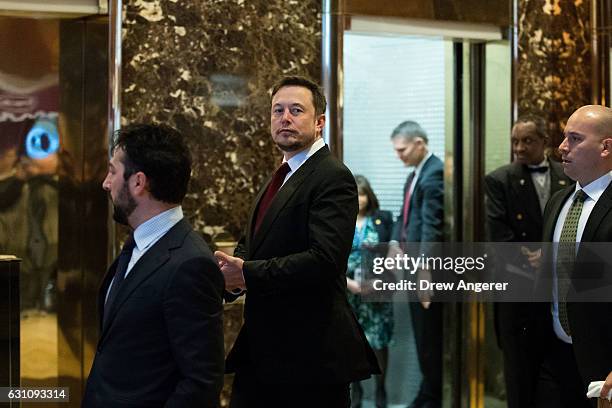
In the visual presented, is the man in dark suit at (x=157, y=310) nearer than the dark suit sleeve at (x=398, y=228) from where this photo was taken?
Yes

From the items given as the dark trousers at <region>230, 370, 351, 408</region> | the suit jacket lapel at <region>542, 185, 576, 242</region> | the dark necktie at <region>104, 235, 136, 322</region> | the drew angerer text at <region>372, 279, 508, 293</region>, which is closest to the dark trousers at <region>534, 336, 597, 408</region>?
the suit jacket lapel at <region>542, 185, 576, 242</region>

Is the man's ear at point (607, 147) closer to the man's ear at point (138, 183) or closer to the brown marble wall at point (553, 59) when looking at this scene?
the brown marble wall at point (553, 59)

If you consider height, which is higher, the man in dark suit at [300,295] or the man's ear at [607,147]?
the man's ear at [607,147]

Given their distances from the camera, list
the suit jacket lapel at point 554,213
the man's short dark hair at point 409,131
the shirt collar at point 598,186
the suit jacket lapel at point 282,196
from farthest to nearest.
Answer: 1. the man's short dark hair at point 409,131
2. the suit jacket lapel at point 554,213
3. the shirt collar at point 598,186
4. the suit jacket lapel at point 282,196

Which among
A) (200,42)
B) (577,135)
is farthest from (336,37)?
(577,135)

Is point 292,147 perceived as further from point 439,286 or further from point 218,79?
point 439,286

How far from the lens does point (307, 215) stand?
351cm

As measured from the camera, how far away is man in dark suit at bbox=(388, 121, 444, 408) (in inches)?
225

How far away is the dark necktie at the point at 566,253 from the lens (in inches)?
159

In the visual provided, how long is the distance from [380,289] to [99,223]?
161 cm

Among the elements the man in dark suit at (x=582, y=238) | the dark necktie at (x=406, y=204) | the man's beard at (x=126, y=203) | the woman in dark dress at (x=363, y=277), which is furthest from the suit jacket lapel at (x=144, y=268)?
the dark necktie at (x=406, y=204)

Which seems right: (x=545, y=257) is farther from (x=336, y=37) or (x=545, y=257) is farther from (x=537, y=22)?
(x=537, y=22)

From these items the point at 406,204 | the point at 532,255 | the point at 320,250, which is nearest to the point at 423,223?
the point at 406,204

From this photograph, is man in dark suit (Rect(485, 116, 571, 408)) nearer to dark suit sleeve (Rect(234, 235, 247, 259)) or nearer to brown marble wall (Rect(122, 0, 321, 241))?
brown marble wall (Rect(122, 0, 321, 241))
